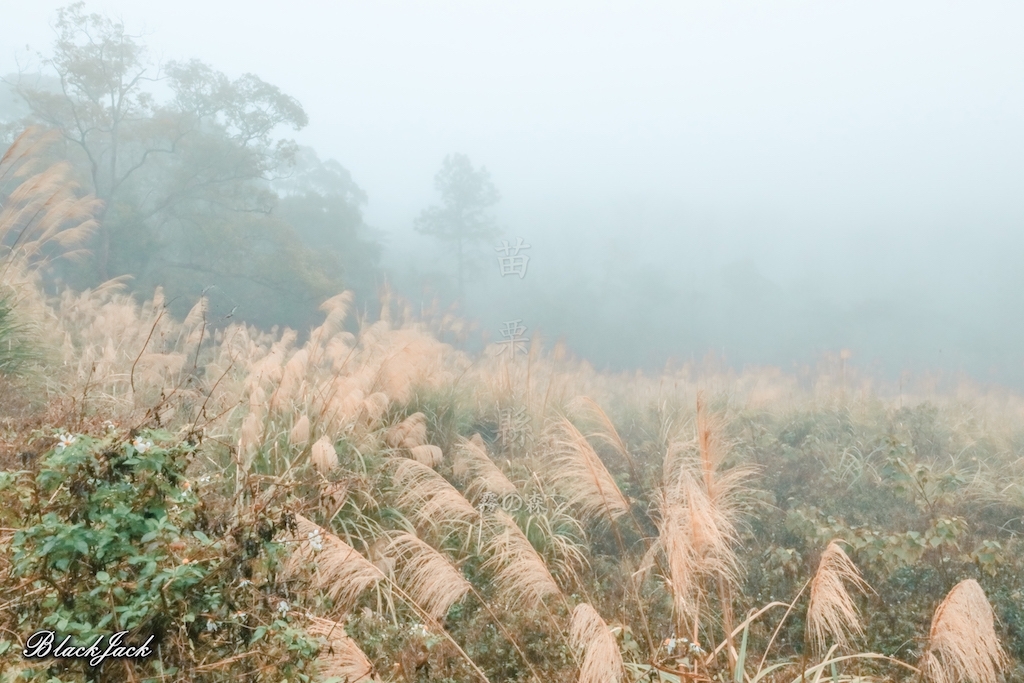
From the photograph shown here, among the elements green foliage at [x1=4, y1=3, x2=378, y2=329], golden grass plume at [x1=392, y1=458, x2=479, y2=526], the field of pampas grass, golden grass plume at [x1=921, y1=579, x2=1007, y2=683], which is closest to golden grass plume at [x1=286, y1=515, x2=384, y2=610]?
the field of pampas grass

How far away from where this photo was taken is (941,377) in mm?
7422

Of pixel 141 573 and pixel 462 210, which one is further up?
pixel 462 210

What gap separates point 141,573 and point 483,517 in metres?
2.29

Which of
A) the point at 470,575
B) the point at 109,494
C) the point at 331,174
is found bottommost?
the point at 470,575

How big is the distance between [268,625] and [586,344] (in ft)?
22.7

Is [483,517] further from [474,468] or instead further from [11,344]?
[11,344]

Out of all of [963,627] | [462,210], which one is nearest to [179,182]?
[462,210]

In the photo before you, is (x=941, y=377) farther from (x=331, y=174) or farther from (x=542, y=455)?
(x=331, y=174)

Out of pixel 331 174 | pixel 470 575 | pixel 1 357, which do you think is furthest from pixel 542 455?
pixel 331 174

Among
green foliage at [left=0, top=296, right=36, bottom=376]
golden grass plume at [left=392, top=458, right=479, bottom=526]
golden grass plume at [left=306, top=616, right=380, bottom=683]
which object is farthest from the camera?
green foliage at [left=0, top=296, right=36, bottom=376]

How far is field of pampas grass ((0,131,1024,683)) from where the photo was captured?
1805 millimetres

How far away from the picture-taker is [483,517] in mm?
3865

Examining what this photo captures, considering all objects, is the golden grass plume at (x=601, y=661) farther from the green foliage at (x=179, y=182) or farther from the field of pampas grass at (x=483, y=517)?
the green foliage at (x=179, y=182)

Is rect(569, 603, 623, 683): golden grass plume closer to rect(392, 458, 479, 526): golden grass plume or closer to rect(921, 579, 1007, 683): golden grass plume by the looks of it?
rect(921, 579, 1007, 683): golden grass plume
